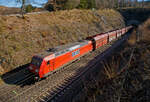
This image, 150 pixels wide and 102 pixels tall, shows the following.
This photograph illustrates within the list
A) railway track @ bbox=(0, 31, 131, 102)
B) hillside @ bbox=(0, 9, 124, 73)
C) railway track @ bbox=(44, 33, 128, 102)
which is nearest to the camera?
railway track @ bbox=(44, 33, 128, 102)

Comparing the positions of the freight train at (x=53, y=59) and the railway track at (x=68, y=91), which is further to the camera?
the freight train at (x=53, y=59)

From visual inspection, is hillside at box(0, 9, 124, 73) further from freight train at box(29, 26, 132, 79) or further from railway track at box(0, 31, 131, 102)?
railway track at box(0, 31, 131, 102)

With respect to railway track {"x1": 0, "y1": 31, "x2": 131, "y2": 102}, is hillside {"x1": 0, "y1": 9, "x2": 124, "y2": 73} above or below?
above

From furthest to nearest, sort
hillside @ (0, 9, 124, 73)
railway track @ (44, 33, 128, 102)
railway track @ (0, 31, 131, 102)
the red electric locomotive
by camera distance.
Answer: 1. hillside @ (0, 9, 124, 73)
2. the red electric locomotive
3. railway track @ (0, 31, 131, 102)
4. railway track @ (44, 33, 128, 102)

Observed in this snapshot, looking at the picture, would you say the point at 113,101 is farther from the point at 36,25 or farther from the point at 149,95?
the point at 36,25

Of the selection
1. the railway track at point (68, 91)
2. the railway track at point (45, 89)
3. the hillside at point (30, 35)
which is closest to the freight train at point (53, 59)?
the railway track at point (45, 89)

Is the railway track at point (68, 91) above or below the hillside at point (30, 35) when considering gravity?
below

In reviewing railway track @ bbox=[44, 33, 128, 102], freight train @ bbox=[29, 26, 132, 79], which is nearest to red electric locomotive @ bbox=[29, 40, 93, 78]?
freight train @ bbox=[29, 26, 132, 79]

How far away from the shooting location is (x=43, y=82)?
468 inches

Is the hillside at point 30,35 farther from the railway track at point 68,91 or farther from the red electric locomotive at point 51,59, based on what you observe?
the railway track at point 68,91

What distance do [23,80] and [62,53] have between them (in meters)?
5.24

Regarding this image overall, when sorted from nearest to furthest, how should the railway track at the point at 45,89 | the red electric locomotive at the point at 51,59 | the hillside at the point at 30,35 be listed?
the railway track at the point at 45,89 → the red electric locomotive at the point at 51,59 → the hillside at the point at 30,35

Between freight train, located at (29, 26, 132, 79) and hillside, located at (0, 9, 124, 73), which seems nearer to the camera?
freight train, located at (29, 26, 132, 79)

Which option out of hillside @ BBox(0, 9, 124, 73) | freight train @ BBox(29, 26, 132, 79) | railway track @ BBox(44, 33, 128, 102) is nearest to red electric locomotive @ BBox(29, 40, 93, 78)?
freight train @ BBox(29, 26, 132, 79)
